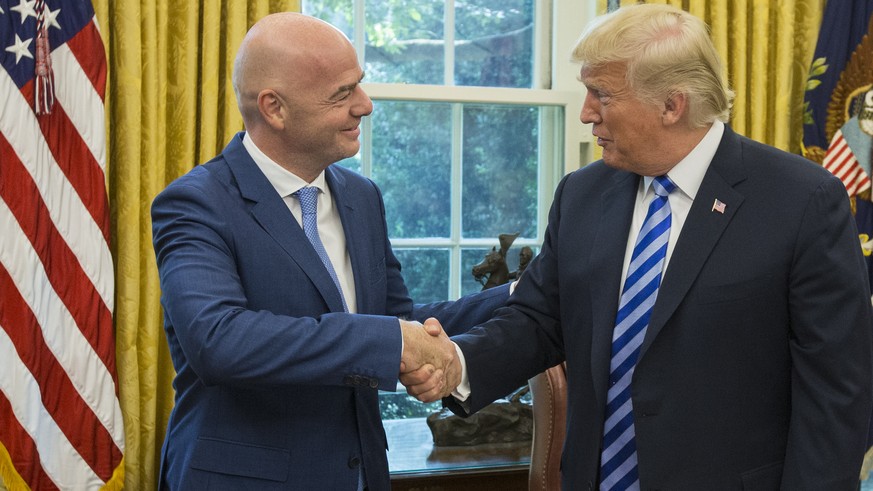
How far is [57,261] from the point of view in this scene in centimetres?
279

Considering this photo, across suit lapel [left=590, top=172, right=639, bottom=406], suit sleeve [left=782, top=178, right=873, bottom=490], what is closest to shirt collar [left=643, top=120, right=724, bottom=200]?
suit lapel [left=590, top=172, right=639, bottom=406]

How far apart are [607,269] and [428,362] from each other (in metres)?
0.42

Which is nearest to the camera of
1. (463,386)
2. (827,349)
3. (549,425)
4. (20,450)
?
(827,349)

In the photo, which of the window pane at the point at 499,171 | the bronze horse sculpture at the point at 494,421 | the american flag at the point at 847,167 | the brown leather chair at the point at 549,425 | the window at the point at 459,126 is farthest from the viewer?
the window pane at the point at 499,171

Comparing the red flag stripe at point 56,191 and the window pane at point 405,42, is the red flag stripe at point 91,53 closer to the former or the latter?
the red flag stripe at point 56,191

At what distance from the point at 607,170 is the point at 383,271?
0.54 meters

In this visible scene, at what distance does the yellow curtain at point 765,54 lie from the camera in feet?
11.4

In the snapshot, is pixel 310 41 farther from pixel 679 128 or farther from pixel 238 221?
pixel 679 128

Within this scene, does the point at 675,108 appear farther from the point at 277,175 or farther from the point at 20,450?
the point at 20,450

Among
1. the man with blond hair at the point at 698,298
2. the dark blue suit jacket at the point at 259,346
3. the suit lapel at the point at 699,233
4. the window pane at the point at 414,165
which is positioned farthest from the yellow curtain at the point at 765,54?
the dark blue suit jacket at the point at 259,346

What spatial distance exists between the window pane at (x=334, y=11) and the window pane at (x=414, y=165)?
335 mm

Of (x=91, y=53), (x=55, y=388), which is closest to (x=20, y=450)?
(x=55, y=388)

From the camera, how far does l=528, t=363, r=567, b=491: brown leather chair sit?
8.38 feet

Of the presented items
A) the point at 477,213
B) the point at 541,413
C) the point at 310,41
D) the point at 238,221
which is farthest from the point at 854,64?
the point at 238,221
